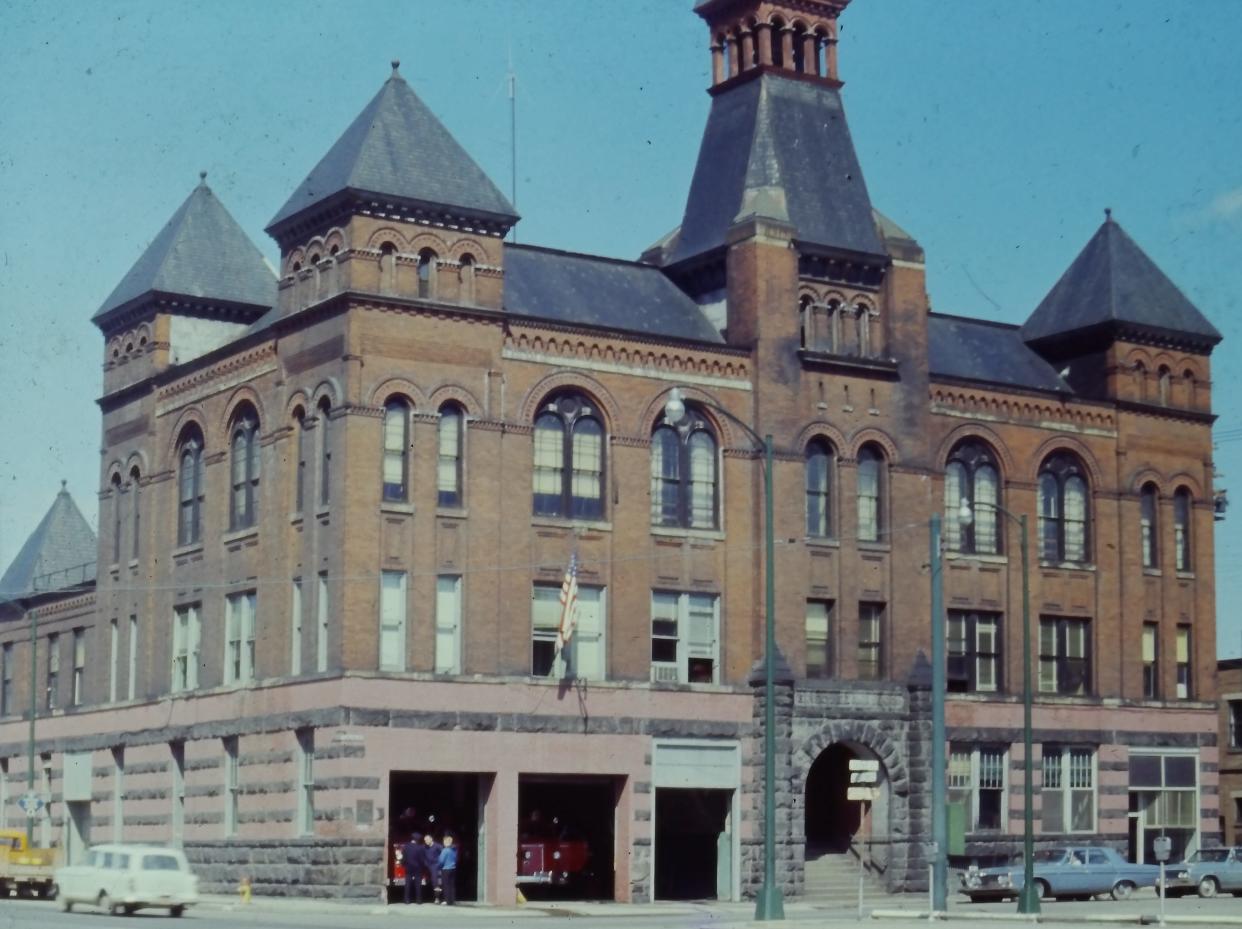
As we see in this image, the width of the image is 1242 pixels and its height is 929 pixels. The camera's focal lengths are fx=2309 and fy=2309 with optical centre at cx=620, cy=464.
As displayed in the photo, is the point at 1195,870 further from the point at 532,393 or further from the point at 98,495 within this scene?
the point at 98,495

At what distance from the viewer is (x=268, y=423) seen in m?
59.3

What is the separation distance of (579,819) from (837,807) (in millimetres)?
7797

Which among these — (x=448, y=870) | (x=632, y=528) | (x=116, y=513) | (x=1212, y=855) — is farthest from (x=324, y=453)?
(x=1212, y=855)

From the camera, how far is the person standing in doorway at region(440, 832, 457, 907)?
176 ft

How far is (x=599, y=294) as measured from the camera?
6275 centimetres

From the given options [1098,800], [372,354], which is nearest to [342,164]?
[372,354]

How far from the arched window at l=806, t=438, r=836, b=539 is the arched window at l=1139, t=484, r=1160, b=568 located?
1202 cm

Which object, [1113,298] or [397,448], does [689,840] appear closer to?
[397,448]

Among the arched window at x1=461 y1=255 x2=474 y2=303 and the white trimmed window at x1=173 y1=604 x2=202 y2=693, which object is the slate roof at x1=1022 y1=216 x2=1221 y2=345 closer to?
the arched window at x1=461 y1=255 x2=474 y2=303

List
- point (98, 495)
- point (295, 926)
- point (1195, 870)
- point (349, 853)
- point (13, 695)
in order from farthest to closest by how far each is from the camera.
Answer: point (13, 695), point (98, 495), point (1195, 870), point (349, 853), point (295, 926)

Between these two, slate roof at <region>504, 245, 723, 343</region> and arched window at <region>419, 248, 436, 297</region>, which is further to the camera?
slate roof at <region>504, 245, 723, 343</region>

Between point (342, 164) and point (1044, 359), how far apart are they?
24.9m

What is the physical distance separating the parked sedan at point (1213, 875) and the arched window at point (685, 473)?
16550 mm

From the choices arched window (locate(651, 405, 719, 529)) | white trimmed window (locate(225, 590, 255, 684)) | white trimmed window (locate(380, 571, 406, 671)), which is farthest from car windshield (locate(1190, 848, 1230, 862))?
white trimmed window (locate(225, 590, 255, 684))
